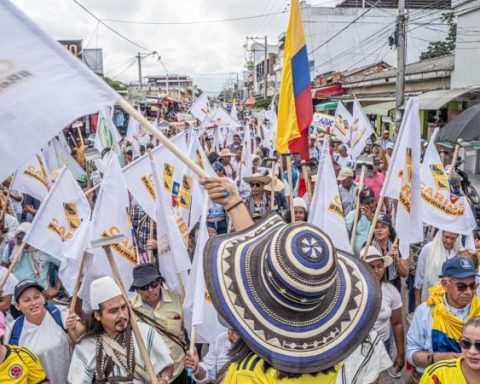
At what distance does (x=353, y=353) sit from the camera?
1.84 meters

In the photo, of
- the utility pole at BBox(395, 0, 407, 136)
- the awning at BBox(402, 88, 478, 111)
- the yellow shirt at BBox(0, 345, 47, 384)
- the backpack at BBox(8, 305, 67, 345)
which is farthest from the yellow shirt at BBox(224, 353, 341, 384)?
the awning at BBox(402, 88, 478, 111)

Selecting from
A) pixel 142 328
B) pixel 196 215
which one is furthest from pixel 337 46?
pixel 142 328

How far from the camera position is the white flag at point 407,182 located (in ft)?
14.6

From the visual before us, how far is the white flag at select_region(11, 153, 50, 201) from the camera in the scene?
6539 millimetres

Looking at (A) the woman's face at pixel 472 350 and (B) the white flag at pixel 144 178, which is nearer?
(A) the woman's face at pixel 472 350

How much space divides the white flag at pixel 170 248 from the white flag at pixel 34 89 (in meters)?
2.12

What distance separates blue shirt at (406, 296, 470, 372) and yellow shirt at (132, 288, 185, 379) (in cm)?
157

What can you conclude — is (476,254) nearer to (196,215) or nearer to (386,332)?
(386,332)

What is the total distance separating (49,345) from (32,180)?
3647 millimetres

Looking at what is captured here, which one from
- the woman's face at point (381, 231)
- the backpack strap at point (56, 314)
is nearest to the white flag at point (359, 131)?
the woman's face at point (381, 231)

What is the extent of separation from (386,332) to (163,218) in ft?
6.47

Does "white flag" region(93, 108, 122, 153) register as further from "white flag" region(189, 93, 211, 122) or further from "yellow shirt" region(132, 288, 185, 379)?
"yellow shirt" region(132, 288, 185, 379)

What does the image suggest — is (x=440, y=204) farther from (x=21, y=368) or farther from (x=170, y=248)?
(x=21, y=368)

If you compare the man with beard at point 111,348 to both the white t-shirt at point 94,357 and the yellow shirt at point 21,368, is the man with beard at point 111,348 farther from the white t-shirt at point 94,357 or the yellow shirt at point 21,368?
the yellow shirt at point 21,368
